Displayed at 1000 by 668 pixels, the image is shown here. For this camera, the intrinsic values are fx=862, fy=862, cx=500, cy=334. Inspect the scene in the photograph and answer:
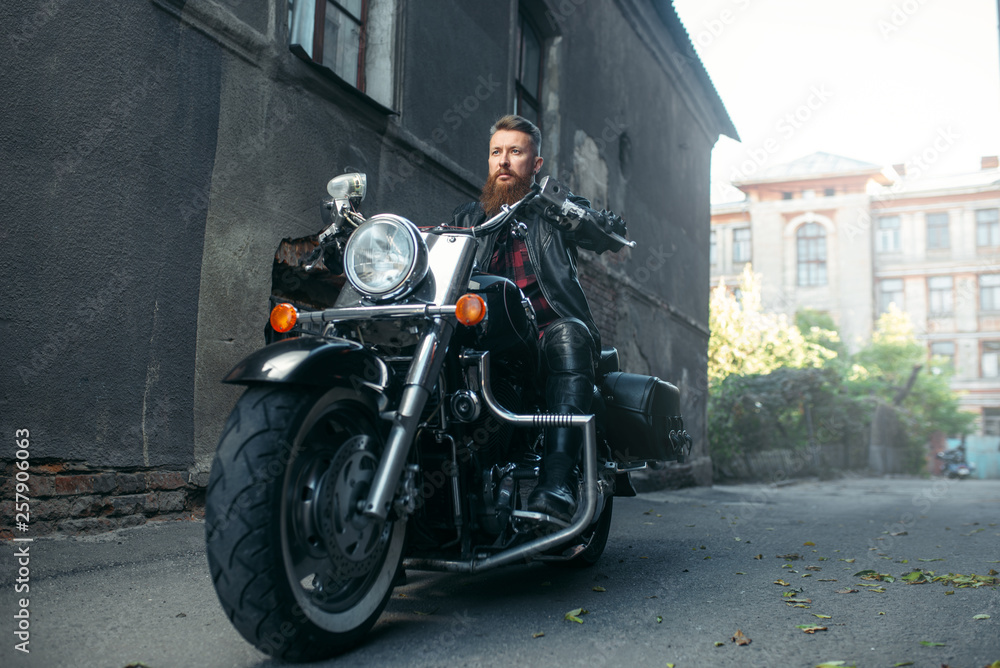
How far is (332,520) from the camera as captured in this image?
2354 mm

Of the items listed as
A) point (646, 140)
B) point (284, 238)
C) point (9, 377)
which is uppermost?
point (646, 140)

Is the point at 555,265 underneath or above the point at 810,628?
above

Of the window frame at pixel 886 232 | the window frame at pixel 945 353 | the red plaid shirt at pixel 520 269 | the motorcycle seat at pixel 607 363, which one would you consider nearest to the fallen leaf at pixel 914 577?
the motorcycle seat at pixel 607 363

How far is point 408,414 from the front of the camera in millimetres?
2449

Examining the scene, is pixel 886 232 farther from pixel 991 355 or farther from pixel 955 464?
pixel 955 464

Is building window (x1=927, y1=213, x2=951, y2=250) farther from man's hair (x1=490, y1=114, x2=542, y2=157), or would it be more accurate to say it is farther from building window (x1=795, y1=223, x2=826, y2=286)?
man's hair (x1=490, y1=114, x2=542, y2=157)

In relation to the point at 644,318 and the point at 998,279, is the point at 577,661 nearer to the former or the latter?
the point at 644,318

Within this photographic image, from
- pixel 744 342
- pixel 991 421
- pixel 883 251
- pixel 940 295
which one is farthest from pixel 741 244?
pixel 744 342

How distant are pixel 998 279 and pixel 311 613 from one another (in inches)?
2020

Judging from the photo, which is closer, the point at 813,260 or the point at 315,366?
the point at 315,366

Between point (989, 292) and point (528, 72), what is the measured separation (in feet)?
146

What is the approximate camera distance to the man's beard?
368 cm

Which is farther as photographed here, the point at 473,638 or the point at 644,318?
the point at 644,318

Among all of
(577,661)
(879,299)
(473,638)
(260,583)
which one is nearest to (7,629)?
(260,583)
